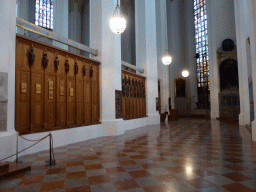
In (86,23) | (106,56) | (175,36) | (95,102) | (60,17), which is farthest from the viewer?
(175,36)

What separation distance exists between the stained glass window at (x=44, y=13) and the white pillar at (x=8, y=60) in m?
12.2

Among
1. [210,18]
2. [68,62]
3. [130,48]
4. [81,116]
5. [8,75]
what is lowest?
[81,116]

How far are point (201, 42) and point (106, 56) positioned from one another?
17.5 m

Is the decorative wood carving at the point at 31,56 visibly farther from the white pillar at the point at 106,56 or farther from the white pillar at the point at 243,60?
the white pillar at the point at 243,60

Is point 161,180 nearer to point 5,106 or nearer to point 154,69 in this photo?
point 5,106

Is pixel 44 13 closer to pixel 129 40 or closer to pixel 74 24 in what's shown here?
pixel 74 24

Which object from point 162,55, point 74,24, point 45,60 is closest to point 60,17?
point 74,24

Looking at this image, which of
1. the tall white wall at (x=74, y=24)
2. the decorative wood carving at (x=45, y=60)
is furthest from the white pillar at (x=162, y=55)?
the decorative wood carving at (x=45, y=60)

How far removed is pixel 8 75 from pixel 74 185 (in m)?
3.10

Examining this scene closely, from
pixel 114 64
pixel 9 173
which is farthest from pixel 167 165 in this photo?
pixel 114 64

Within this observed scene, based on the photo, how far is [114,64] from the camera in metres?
8.63

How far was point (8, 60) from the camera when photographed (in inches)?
176

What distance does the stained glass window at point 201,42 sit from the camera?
22148mm

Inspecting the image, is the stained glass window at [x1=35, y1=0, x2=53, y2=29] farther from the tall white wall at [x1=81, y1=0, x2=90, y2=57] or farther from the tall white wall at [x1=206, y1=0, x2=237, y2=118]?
the tall white wall at [x1=206, y1=0, x2=237, y2=118]
